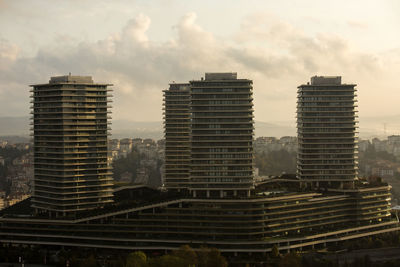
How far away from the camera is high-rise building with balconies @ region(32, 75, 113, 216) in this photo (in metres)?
128

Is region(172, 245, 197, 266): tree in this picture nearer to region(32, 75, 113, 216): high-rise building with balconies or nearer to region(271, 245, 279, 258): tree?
region(271, 245, 279, 258): tree

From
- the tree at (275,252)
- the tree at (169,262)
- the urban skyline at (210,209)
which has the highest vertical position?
the urban skyline at (210,209)

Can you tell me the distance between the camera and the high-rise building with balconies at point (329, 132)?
146 meters

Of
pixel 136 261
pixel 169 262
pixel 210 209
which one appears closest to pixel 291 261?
pixel 169 262

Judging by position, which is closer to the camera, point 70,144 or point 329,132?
point 70,144

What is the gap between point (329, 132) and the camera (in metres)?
147

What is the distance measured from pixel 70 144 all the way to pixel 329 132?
2473 inches

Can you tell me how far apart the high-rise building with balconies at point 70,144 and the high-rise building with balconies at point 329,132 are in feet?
164

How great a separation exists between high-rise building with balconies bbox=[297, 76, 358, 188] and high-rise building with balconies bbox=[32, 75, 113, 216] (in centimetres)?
5007

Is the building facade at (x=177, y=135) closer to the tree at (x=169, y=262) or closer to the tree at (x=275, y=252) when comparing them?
the tree at (x=275, y=252)

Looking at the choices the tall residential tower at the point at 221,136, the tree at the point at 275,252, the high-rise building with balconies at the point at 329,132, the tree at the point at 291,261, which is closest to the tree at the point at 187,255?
the tree at the point at 291,261

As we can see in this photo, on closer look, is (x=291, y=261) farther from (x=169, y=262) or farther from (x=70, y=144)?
(x=70, y=144)

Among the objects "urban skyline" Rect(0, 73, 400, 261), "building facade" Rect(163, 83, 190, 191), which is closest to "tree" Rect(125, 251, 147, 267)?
"urban skyline" Rect(0, 73, 400, 261)

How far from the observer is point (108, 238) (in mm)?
121188
